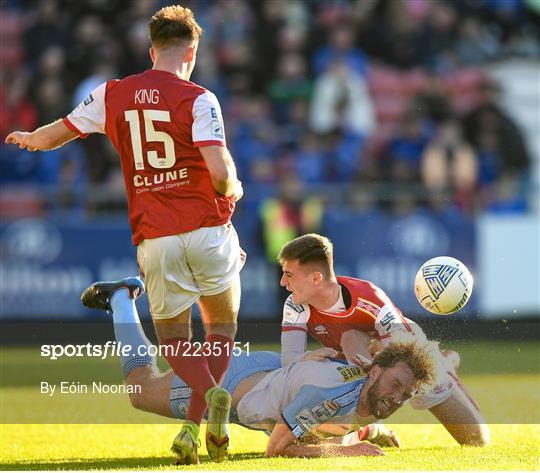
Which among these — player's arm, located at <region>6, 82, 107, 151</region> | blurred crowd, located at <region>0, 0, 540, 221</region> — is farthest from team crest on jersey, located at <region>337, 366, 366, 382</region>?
blurred crowd, located at <region>0, 0, 540, 221</region>

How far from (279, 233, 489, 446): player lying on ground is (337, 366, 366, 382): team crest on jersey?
160 millimetres

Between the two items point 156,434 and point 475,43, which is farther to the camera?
point 475,43

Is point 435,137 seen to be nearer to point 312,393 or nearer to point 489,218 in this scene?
point 489,218

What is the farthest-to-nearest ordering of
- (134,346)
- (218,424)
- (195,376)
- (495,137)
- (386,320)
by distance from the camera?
(495,137) < (134,346) < (386,320) < (195,376) < (218,424)

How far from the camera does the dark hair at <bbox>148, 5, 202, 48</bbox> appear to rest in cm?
568

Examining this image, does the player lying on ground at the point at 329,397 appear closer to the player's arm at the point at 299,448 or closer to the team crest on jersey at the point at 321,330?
the player's arm at the point at 299,448

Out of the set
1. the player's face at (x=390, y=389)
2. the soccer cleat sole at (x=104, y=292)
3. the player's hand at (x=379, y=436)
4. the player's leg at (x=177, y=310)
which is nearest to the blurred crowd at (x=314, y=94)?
the soccer cleat sole at (x=104, y=292)

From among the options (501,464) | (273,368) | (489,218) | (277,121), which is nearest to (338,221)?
(489,218)

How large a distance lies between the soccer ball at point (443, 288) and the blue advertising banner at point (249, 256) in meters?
6.29

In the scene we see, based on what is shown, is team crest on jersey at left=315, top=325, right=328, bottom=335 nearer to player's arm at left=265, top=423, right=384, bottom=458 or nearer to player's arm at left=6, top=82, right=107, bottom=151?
player's arm at left=265, top=423, right=384, bottom=458

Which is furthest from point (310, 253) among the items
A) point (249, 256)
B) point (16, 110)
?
point (16, 110)

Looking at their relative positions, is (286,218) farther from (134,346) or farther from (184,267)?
(184,267)

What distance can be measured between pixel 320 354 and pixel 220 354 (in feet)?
1.64

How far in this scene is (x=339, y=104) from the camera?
49.7 feet
